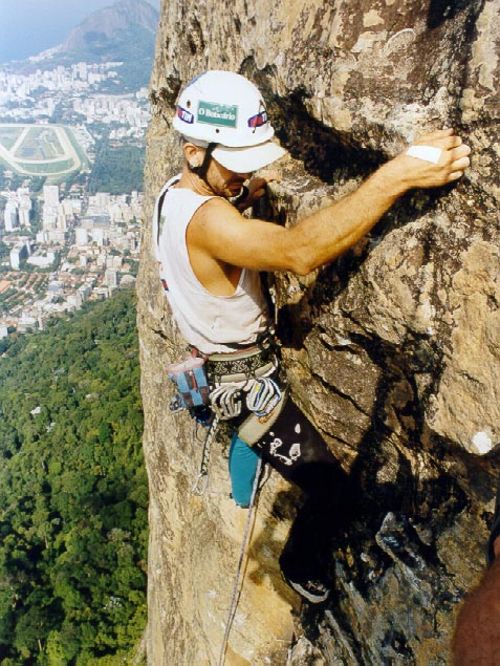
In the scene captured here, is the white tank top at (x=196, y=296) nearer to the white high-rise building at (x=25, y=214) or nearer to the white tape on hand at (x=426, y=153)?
the white tape on hand at (x=426, y=153)

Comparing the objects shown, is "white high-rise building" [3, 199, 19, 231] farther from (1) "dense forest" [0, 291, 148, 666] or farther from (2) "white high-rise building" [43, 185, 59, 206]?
(1) "dense forest" [0, 291, 148, 666]

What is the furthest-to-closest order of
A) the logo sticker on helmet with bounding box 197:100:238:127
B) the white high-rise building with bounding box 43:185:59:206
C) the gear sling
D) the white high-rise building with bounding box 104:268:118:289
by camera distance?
the white high-rise building with bounding box 43:185:59:206
the white high-rise building with bounding box 104:268:118:289
the gear sling
the logo sticker on helmet with bounding box 197:100:238:127

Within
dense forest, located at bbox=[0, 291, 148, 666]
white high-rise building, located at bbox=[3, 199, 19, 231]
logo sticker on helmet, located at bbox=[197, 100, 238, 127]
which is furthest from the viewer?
white high-rise building, located at bbox=[3, 199, 19, 231]

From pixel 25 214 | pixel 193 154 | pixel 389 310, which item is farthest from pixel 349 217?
pixel 25 214

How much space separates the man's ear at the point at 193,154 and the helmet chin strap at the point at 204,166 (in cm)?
1

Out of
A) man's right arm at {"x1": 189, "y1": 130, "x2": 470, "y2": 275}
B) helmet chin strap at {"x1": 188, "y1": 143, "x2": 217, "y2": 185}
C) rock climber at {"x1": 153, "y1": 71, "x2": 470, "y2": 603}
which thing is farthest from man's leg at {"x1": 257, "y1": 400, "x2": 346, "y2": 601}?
helmet chin strap at {"x1": 188, "y1": 143, "x2": 217, "y2": 185}

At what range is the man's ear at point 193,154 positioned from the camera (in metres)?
2.53

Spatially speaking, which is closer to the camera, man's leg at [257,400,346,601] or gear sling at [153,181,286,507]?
gear sling at [153,181,286,507]

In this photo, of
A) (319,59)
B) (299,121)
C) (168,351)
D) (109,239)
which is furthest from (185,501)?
(109,239)

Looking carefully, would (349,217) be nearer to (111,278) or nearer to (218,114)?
(218,114)

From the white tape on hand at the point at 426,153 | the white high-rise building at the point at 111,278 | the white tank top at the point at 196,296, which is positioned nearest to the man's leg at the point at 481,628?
the white tape on hand at the point at 426,153

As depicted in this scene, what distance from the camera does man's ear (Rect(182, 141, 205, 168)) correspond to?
8.30ft

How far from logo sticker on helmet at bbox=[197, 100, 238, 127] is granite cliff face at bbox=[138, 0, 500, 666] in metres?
0.54

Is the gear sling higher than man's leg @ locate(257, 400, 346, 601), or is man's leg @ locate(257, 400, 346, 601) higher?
the gear sling
